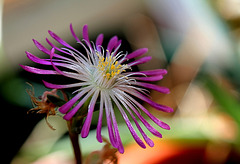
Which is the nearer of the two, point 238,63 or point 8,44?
point 238,63

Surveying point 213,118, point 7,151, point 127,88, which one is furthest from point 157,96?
point 127,88

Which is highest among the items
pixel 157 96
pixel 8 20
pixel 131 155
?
pixel 8 20

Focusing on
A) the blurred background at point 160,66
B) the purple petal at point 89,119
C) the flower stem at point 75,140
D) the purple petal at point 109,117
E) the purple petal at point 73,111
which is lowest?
the blurred background at point 160,66

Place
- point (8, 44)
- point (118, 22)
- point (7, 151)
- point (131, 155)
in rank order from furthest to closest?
point (118, 22) → point (8, 44) → point (7, 151) → point (131, 155)

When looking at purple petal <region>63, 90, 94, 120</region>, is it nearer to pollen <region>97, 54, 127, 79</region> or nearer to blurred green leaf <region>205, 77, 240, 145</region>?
pollen <region>97, 54, 127, 79</region>

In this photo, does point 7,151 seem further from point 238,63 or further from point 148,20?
point 148,20

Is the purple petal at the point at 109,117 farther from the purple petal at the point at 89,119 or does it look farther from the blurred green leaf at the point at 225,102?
the blurred green leaf at the point at 225,102

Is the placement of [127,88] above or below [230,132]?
above

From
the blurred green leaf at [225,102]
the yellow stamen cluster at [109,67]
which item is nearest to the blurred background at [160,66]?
the blurred green leaf at [225,102]
